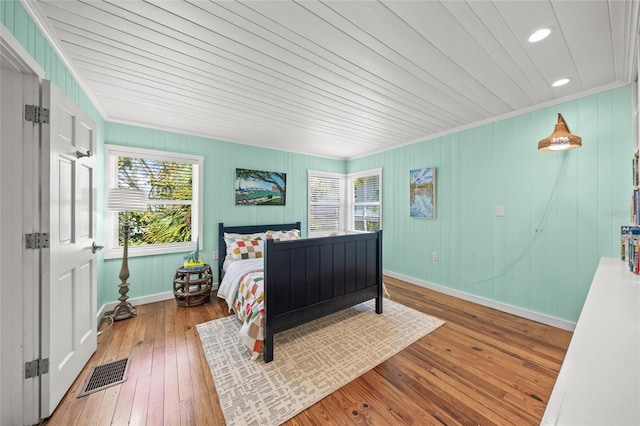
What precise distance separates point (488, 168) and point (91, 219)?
14.2 ft

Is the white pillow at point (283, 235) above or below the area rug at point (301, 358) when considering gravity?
above

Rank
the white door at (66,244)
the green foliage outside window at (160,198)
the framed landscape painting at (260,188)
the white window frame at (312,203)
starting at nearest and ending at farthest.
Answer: the white door at (66,244), the green foliage outside window at (160,198), the framed landscape painting at (260,188), the white window frame at (312,203)

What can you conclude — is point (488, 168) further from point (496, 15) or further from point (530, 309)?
point (496, 15)

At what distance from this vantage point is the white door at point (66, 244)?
1.50 meters

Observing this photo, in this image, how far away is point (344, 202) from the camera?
18.2 feet

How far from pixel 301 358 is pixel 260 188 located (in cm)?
287

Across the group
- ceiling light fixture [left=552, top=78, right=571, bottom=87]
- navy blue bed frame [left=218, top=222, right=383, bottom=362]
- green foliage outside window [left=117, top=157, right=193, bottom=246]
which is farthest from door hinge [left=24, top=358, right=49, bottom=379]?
ceiling light fixture [left=552, top=78, right=571, bottom=87]

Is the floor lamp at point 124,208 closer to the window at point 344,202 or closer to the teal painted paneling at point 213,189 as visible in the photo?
the teal painted paneling at point 213,189

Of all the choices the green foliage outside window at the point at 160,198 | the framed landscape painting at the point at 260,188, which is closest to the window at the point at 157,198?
A: the green foliage outside window at the point at 160,198

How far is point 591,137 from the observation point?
2.46 meters

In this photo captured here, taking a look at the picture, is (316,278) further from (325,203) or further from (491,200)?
(325,203)

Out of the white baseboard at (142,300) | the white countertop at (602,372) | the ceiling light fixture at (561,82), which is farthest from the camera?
the white baseboard at (142,300)

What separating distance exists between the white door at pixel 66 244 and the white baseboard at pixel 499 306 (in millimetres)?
4046

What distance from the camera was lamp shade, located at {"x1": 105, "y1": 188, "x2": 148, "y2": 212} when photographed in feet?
8.98
